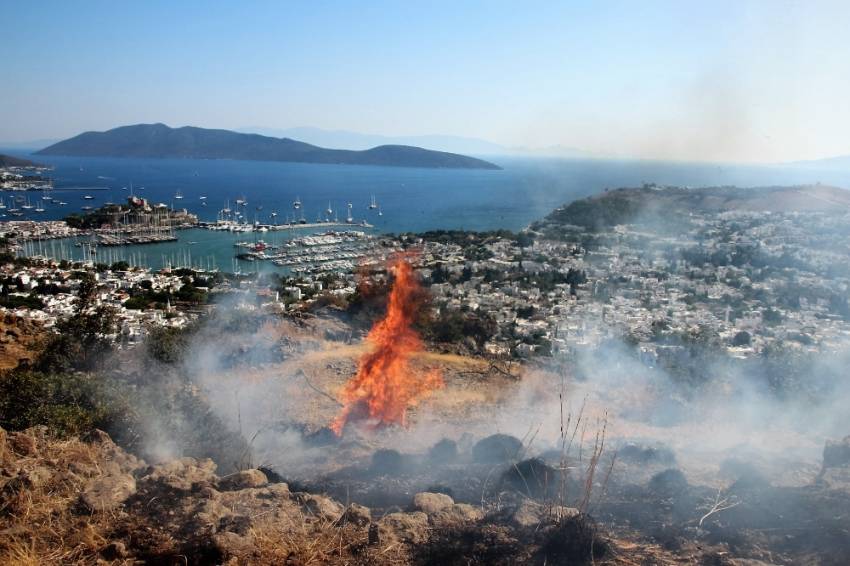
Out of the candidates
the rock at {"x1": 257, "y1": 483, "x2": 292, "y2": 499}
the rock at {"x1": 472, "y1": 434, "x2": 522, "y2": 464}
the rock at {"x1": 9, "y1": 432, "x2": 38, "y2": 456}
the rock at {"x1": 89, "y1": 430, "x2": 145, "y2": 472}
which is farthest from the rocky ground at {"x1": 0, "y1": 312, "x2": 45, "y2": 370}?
the rock at {"x1": 472, "y1": 434, "x2": 522, "y2": 464}

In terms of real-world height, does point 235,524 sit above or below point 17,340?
above

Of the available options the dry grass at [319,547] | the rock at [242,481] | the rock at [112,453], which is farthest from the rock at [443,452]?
the rock at [112,453]

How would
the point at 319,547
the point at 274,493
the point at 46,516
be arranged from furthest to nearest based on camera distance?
the point at 274,493, the point at 46,516, the point at 319,547

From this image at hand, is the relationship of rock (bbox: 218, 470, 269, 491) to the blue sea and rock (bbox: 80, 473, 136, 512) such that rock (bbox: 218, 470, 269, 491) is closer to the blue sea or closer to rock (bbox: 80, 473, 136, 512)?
rock (bbox: 80, 473, 136, 512)

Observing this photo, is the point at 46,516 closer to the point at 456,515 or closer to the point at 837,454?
the point at 456,515

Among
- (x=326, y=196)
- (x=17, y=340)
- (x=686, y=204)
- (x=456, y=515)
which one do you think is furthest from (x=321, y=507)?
(x=326, y=196)

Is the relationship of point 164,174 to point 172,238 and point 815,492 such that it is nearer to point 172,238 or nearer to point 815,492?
point 172,238
